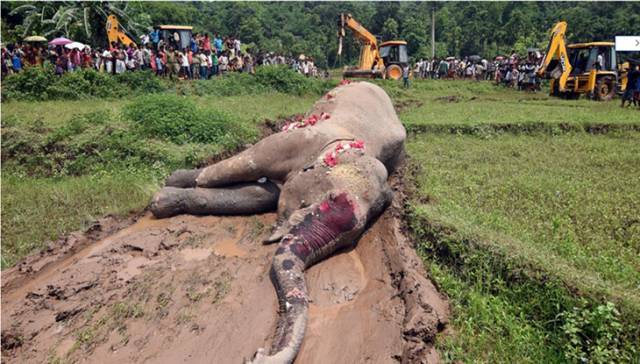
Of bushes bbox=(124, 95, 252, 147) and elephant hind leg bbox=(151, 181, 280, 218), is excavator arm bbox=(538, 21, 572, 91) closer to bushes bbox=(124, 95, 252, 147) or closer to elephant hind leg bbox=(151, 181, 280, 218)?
bushes bbox=(124, 95, 252, 147)

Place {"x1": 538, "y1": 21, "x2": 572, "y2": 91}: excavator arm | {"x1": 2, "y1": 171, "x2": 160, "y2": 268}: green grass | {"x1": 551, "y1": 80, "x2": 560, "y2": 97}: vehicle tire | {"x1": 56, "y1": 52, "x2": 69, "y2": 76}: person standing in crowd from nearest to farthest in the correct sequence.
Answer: {"x1": 2, "y1": 171, "x2": 160, "y2": 268}: green grass
{"x1": 56, "y1": 52, "x2": 69, "y2": 76}: person standing in crowd
{"x1": 538, "y1": 21, "x2": 572, "y2": 91}: excavator arm
{"x1": 551, "y1": 80, "x2": 560, "y2": 97}: vehicle tire

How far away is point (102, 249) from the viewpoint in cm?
513

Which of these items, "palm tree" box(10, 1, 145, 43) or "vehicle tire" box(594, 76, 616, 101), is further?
"palm tree" box(10, 1, 145, 43)

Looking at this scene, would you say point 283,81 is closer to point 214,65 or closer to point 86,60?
point 214,65

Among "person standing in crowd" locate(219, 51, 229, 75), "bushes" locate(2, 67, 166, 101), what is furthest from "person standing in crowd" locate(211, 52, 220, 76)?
"bushes" locate(2, 67, 166, 101)

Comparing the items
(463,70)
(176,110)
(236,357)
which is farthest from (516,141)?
(463,70)

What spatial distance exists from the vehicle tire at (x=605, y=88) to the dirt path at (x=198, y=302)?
61.2 ft

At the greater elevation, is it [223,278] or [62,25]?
[62,25]

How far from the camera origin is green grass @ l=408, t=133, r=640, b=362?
12.7 ft

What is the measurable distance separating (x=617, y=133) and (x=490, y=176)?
6031mm

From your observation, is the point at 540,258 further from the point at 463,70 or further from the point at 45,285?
the point at 463,70

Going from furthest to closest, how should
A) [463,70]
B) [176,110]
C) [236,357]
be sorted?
[463,70]
[176,110]
[236,357]

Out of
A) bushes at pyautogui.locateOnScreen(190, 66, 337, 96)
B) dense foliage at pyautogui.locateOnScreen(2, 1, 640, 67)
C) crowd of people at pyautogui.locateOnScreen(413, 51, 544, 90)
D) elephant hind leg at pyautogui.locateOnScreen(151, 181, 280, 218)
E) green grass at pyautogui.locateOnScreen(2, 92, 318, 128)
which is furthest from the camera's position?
dense foliage at pyautogui.locateOnScreen(2, 1, 640, 67)

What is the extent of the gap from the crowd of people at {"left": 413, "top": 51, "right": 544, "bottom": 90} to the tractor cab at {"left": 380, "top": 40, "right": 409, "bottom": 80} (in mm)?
4813
